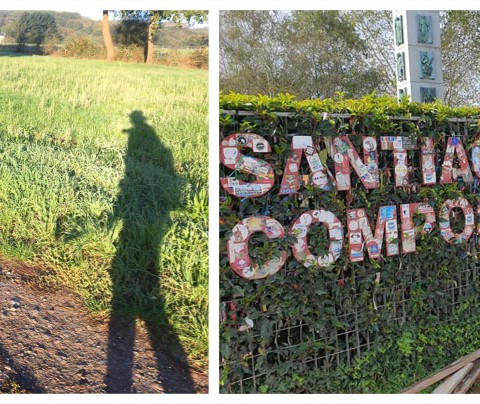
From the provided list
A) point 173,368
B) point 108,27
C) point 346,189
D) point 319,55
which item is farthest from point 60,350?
point 319,55

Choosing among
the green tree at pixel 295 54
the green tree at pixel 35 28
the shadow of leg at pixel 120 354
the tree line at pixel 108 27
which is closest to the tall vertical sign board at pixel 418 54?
the tree line at pixel 108 27

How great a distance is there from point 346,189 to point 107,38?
5.14 ft

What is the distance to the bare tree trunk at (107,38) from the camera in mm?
2605

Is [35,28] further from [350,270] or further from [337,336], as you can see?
[337,336]

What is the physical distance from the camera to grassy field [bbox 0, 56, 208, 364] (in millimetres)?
2424

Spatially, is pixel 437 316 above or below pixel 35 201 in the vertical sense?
below

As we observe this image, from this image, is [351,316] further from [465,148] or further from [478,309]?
[465,148]

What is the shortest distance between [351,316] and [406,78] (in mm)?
2086

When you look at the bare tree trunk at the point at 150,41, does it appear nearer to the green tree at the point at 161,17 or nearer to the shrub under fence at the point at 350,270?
the green tree at the point at 161,17

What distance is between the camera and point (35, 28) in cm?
268

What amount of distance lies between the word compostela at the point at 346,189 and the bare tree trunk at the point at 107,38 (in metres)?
1.02

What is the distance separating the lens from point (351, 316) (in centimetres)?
249

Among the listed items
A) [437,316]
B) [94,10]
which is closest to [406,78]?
[437,316]

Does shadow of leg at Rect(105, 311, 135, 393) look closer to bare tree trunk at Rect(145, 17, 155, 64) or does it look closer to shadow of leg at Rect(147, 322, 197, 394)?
shadow of leg at Rect(147, 322, 197, 394)
